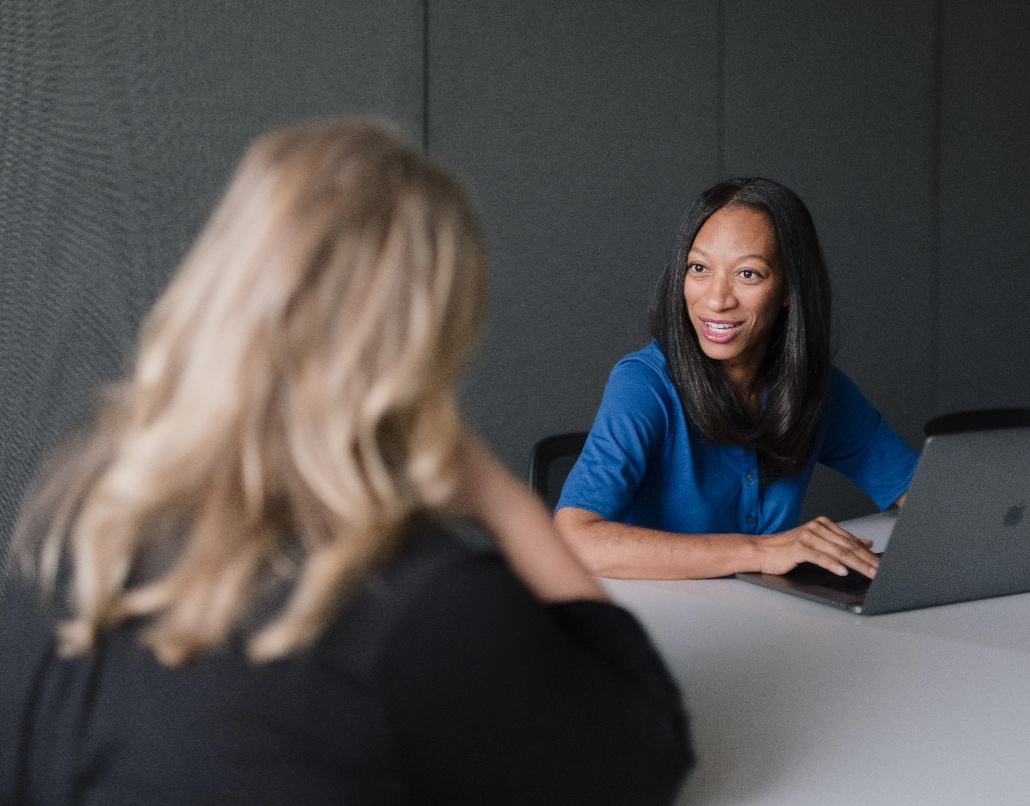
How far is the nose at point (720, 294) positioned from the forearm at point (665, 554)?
50 centimetres

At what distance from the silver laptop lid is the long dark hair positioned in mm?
573

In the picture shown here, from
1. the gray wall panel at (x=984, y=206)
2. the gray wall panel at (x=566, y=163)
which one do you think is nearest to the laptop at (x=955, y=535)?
the gray wall panel at (x=566, y=163)

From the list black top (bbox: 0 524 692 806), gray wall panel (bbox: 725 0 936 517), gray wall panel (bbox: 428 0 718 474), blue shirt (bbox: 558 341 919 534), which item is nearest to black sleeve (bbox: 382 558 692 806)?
black top (bbox: 0 524 692 806)

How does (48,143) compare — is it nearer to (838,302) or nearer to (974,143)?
(838,302)

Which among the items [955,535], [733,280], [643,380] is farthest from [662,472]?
[955,535]

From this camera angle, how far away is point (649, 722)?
Result: 2.82ft

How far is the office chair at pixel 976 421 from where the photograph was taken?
4.67 feet

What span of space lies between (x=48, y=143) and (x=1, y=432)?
0.66 meters

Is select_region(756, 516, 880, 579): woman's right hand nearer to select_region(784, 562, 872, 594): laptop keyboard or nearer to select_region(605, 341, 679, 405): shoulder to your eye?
select_region(784, 562, 872, 594): laptop keyboard

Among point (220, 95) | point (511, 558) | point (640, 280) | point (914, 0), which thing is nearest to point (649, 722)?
point (511, 558)

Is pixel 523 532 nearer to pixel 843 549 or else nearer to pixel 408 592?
pixel 408 592

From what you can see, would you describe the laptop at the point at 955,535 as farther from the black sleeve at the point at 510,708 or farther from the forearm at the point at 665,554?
the black sleeve at the point at 510,708

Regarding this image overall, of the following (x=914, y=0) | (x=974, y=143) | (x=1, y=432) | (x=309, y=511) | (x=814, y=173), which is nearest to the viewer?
(x=309, y=511)

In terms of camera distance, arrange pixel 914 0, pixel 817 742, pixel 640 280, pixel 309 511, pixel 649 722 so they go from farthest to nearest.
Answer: pixel 914 0 < pixel 640 280 < pixel 817 742 < pixel 649 722 < pixel 309 511
